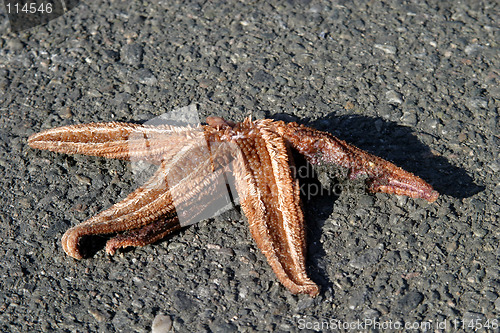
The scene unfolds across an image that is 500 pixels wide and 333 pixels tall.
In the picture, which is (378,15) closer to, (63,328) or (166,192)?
(166,192)

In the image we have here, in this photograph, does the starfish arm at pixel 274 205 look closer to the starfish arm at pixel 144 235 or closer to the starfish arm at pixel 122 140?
the starfish arm at pixel 122 140

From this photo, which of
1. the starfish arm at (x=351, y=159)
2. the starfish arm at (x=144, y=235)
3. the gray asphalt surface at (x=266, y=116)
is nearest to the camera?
the gray asphalt surface at (x=266, y=116)

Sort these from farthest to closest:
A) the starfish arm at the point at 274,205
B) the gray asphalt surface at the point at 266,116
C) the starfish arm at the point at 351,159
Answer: the starfish arm at the point at 351,159 → the gray asphalt surface at the point at 266,116 → the starfish arm at the point at 274,205

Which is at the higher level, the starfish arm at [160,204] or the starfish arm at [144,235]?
the starfish arm at [160,204]

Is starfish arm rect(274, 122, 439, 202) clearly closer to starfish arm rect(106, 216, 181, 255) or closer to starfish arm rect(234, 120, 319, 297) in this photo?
starfish arm rect(234, 120, 319, 297)

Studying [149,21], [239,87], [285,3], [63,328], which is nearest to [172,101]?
[239,87]

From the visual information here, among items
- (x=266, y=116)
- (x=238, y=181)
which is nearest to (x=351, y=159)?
(x=238, y=181)

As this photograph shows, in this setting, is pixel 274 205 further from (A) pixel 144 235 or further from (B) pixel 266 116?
(B) pixel 266 116

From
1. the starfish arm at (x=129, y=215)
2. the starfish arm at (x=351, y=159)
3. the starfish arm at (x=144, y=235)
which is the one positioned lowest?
the starfish arm at (x=144, y=235)

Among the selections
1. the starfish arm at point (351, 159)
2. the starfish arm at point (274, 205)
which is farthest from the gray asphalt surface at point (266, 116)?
the starfish arm at point (274, 205)
